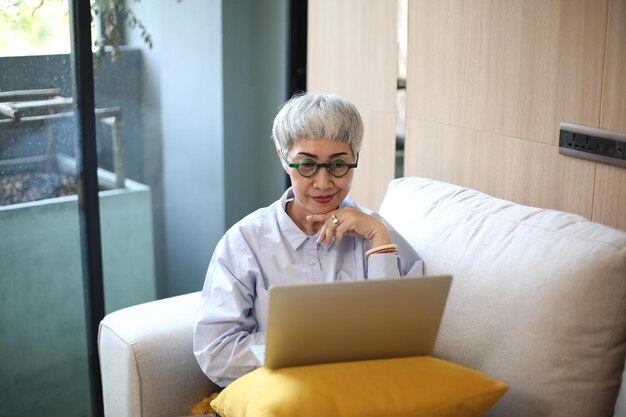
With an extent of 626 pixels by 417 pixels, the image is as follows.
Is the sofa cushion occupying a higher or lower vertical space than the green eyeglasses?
lower

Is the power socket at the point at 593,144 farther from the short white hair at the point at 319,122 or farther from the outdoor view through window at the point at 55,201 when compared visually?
the outdoor view through window at the point at 55,201

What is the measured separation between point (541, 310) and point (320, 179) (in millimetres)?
608

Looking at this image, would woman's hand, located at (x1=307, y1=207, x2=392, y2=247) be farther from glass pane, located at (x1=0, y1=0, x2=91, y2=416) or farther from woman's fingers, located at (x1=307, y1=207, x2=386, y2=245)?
glass pane, located at (x1=0, y1=0, x2=91, y2=416)

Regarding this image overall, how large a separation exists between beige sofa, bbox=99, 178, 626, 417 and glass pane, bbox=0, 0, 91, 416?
79 cm

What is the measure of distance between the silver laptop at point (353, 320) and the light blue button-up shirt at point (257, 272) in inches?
11.2

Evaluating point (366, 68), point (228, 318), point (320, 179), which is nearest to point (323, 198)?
point (320, 179)

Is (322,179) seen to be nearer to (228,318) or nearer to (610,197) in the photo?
(228,318)

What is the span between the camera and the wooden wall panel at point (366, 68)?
8.95 feet

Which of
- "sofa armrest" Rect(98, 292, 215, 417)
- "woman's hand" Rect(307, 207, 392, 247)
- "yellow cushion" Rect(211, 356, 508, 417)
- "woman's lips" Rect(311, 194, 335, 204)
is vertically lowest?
"sofa armrest" Rect(98, 292, 215, 417)

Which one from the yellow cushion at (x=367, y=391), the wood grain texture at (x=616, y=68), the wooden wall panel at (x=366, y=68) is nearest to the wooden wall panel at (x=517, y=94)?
→ the wood grain texture at (x=616, y=68)

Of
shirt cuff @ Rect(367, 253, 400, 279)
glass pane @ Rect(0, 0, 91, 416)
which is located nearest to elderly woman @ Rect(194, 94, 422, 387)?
shirt cuff @ Rect(367, 253, 400, 279)

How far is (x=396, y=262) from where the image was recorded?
6.58 ft

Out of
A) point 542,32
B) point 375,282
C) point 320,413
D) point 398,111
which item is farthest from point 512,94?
point 320,413

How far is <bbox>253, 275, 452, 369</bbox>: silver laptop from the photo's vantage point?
1578 millimetres
